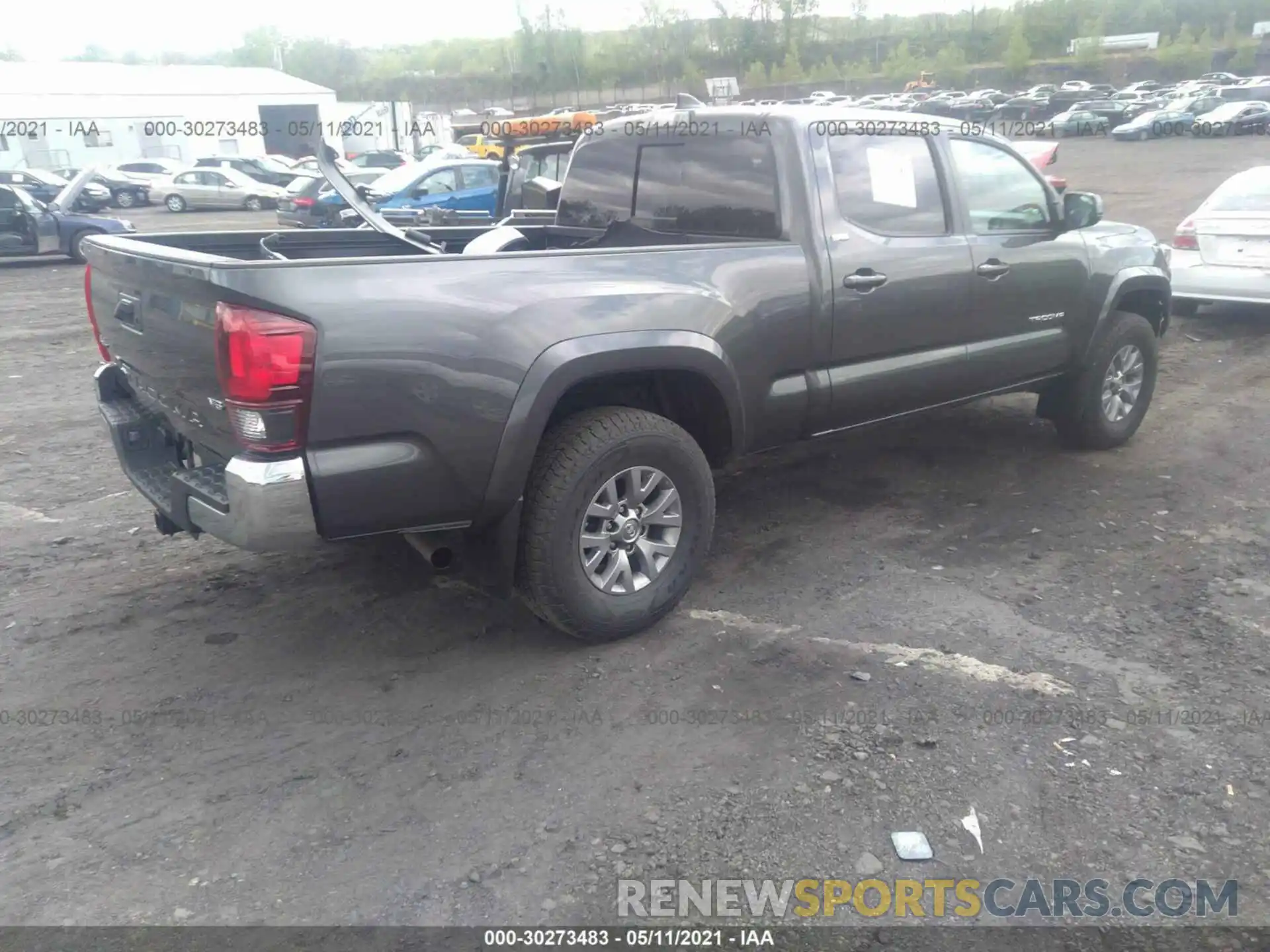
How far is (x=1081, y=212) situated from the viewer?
17.6 ft

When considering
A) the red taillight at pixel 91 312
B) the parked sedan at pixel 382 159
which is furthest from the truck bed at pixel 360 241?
the parked sedan at pixel 382 159

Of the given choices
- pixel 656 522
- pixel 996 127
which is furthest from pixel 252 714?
pixel 996 127

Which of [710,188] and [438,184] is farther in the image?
[438,184]

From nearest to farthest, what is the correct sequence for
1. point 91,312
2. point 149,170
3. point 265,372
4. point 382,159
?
1. point 265,372
2. point 91,312
3. point 149,170
4. point 382,159

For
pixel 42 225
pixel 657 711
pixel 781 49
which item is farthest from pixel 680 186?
pixel 781 49

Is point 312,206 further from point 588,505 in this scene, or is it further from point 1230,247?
→ point 588,505

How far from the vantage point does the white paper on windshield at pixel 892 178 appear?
15.0 feet

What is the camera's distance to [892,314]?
4578mm

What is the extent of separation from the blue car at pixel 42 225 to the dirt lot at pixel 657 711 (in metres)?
12.5

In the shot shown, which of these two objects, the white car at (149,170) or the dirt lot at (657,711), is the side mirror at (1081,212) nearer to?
the dirt lot at (657,711)

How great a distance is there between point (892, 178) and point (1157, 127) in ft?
135

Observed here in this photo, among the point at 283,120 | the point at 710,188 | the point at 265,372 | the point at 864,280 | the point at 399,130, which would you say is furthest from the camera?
the point at 283,120

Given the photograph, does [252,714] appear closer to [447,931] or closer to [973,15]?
[447,931]

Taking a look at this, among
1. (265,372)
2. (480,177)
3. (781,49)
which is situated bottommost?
(265,372)
